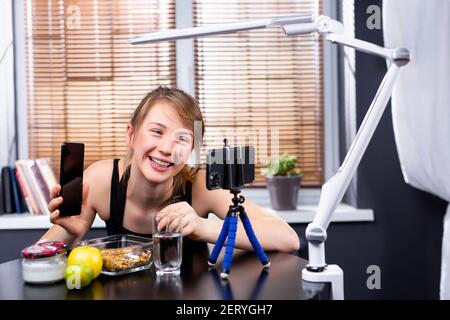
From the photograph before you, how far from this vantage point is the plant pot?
240 centimetres

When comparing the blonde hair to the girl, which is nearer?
the girl

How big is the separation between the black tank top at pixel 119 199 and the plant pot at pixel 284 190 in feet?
2.82

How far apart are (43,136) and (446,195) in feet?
5.89

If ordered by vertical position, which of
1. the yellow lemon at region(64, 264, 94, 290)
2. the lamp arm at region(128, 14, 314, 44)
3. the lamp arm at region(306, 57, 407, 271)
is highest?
the lamp arm at region(128, 14, 314, 44)

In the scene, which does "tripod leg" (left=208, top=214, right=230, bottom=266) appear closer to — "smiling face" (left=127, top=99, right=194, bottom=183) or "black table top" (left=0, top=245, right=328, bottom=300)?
"black table top" (left=0, top=245, right=328, bottom=300)

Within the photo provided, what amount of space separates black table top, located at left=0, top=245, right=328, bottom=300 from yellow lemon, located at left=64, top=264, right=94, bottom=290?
12 mm

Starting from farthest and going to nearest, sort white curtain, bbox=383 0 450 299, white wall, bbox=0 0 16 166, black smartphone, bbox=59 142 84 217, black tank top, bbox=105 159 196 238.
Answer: white wall, bbox=0 0 16 166 < white curtain, bbox=383 0 450 299 < black tank top, bbox=105 159 196 238 < black smartphone, bbox=59 142 84 217

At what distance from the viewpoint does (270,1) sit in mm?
2570

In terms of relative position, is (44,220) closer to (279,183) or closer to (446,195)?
(279,183)

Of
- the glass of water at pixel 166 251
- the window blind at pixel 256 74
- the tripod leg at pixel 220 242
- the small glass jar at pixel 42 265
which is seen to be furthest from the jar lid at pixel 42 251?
the window blind at pixel 256 74

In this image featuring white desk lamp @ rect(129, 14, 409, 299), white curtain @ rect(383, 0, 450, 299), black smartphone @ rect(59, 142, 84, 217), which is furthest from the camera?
white curtain @ rect(383, 0, 450, 299)

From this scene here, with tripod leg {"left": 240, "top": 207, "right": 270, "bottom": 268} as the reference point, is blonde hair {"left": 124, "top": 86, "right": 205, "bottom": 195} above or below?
above

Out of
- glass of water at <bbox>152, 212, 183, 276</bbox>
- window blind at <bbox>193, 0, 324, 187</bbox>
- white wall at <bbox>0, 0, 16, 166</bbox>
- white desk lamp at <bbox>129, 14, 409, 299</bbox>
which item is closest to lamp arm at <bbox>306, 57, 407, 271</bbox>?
white desk lamp at <bbox>129, 14, 409, 299</bbox>
